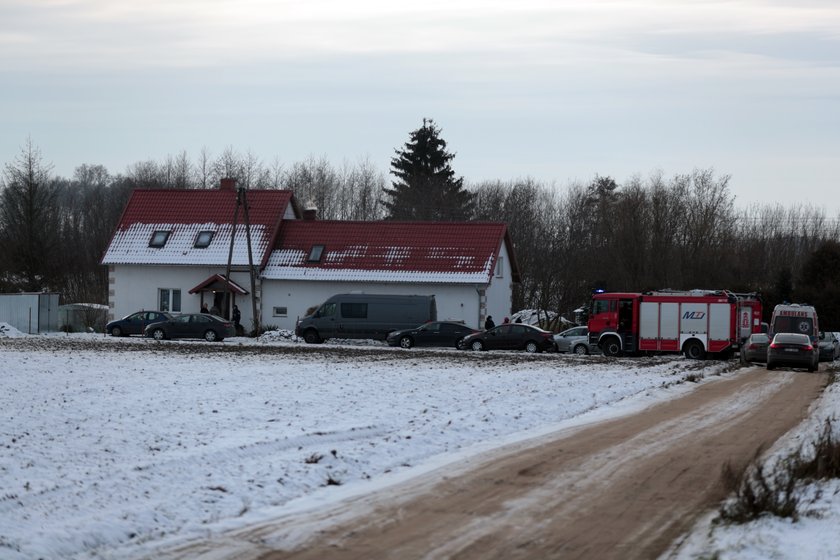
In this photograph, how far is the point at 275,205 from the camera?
6216cm

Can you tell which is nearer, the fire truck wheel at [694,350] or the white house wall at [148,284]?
the fire truck wheel at [694,350]

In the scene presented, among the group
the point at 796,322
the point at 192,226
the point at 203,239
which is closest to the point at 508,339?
the point at 796,322

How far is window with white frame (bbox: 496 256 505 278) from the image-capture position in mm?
59438

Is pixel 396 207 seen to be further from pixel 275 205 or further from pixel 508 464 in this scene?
pixel 508 464

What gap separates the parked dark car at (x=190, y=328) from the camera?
49975mm

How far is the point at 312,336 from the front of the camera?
49.8 m

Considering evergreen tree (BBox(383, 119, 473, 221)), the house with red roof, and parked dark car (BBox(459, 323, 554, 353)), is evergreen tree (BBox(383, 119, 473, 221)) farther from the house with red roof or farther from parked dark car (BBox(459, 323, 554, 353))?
parked dark car (BBox(459, 323, 554, 353))

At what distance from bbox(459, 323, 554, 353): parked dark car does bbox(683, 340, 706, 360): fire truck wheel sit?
18.3ft

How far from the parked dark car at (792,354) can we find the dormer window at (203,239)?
106 ft

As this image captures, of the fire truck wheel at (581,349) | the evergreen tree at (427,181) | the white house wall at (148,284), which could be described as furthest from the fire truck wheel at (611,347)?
the evergreen tree at (427,181)

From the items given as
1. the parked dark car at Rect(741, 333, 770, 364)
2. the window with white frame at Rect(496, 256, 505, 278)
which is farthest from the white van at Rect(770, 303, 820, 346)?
the window with white frame at Rect(496, 256, 505, 278)

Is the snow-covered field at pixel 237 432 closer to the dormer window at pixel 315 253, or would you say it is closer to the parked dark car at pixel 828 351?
the parked dark car at pixel 828 351

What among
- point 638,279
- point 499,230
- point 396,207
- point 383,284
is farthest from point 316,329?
point 396,207

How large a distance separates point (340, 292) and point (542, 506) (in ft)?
151
